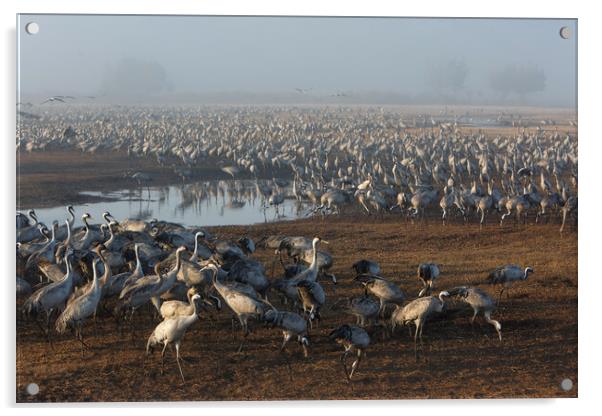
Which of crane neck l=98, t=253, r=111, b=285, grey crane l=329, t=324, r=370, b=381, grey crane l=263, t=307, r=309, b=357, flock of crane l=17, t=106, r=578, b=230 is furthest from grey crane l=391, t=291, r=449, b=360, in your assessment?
crane neck l=98, t=253, r=111, b=285

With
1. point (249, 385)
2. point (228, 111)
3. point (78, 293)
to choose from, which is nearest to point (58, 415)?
point (78, 293)

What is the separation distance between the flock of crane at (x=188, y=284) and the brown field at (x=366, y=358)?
105mm

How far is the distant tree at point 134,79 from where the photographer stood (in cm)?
738

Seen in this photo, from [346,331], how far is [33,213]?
9.12 ft

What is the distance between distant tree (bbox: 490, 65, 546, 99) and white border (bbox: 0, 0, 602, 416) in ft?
1.15

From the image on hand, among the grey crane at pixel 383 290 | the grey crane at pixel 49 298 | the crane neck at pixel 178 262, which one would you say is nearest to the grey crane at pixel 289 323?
the grey crane at pixel 383 290

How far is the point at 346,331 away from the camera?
23.1ft

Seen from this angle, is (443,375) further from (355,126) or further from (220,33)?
(220,33)

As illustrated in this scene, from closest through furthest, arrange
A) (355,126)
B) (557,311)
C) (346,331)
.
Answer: (346,331) → (557,311) → (355,126)

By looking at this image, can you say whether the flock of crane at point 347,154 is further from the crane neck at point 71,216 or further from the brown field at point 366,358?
the brown field at point 366,358

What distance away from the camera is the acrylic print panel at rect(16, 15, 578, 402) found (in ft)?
23.5

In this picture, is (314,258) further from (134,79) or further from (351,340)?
(134,79)

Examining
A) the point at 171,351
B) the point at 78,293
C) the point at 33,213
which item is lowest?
the point at 171,351

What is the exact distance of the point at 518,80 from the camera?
7.62 m
